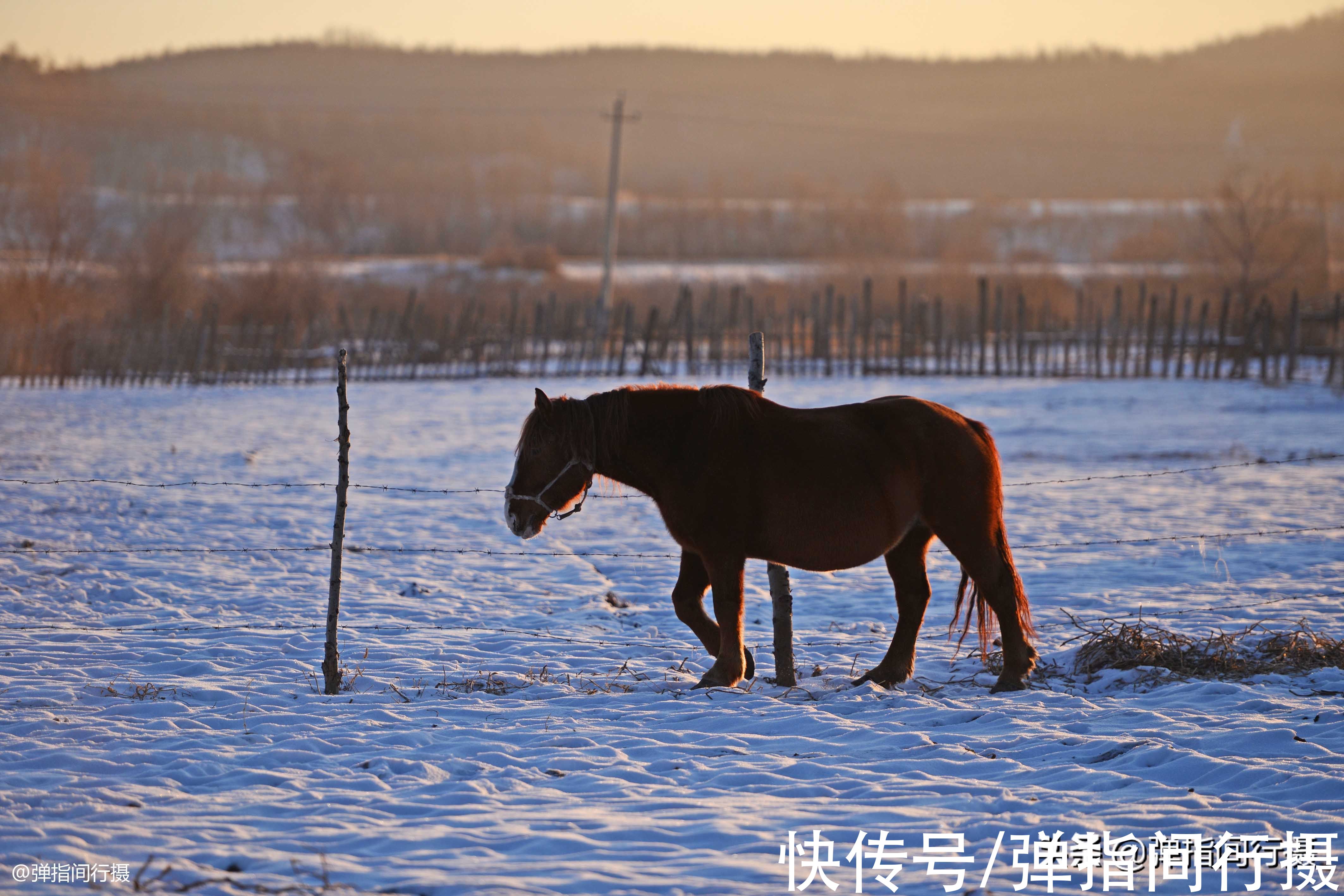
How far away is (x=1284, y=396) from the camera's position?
19.1 m

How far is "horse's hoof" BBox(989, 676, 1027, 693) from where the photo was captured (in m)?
5.05

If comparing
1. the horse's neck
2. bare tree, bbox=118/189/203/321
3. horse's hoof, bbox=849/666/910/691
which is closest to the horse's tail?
horse's hoof, bbox=849/666/910/691

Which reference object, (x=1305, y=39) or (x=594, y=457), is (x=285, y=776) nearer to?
(x=594, y=457)

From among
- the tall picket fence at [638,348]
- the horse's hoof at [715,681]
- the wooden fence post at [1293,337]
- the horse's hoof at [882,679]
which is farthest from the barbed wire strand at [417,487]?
the tall picket fence at [638,348]

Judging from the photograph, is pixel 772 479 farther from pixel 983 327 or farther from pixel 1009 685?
pixel 983 327

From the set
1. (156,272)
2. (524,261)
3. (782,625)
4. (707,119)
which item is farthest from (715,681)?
(707,119)

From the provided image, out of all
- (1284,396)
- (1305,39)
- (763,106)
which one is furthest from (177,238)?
(1305,39)

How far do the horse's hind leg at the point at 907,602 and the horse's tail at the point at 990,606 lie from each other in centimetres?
18

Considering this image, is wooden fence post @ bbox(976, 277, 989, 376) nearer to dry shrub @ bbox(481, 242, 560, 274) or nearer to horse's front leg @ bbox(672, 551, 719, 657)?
horse's front leg @ bbox(672, 551, 719, 657)

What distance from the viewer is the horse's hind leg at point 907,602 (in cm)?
515

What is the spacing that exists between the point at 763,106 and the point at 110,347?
467 feet

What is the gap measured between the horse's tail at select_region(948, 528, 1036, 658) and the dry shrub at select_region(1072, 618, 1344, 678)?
0.48 meters

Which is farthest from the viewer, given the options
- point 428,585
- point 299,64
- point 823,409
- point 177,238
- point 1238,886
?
point 299,64

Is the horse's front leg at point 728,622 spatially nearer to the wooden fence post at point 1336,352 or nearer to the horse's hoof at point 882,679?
the horse's hoof at point 882,679
